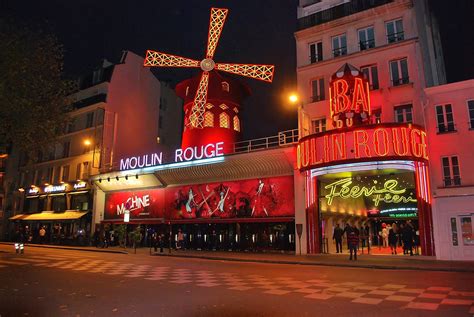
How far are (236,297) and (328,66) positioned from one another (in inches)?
656

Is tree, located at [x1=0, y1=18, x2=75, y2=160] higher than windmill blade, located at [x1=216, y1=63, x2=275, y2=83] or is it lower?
lower

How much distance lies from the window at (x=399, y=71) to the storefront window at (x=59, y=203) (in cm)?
2884

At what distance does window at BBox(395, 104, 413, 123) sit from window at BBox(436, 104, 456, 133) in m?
→ 1.19

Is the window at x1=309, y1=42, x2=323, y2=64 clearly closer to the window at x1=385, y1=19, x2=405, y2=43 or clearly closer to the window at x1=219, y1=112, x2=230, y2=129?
the window at x1=385, y1=19, x2=405, y2=43

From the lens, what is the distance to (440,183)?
56.4 feet

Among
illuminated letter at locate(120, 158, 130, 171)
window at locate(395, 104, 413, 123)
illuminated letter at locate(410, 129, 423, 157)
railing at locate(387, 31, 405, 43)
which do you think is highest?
railing at locate(387, 31, 405, 43)

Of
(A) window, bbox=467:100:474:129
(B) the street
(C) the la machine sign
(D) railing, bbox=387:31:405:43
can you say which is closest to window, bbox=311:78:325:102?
(D) railing, bbox=387:31:405:43

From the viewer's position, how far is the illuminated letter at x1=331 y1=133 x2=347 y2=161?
17.2m

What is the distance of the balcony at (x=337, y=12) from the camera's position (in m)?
20.9

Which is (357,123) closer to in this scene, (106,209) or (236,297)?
(236,297)

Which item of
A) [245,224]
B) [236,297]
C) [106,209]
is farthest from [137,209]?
[236,297]

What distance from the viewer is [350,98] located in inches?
709

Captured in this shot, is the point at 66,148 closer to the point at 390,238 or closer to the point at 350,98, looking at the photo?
the point at 350,98

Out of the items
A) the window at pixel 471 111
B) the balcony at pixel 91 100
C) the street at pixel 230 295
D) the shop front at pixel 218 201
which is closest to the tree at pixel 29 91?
the street at pixel 230 295
